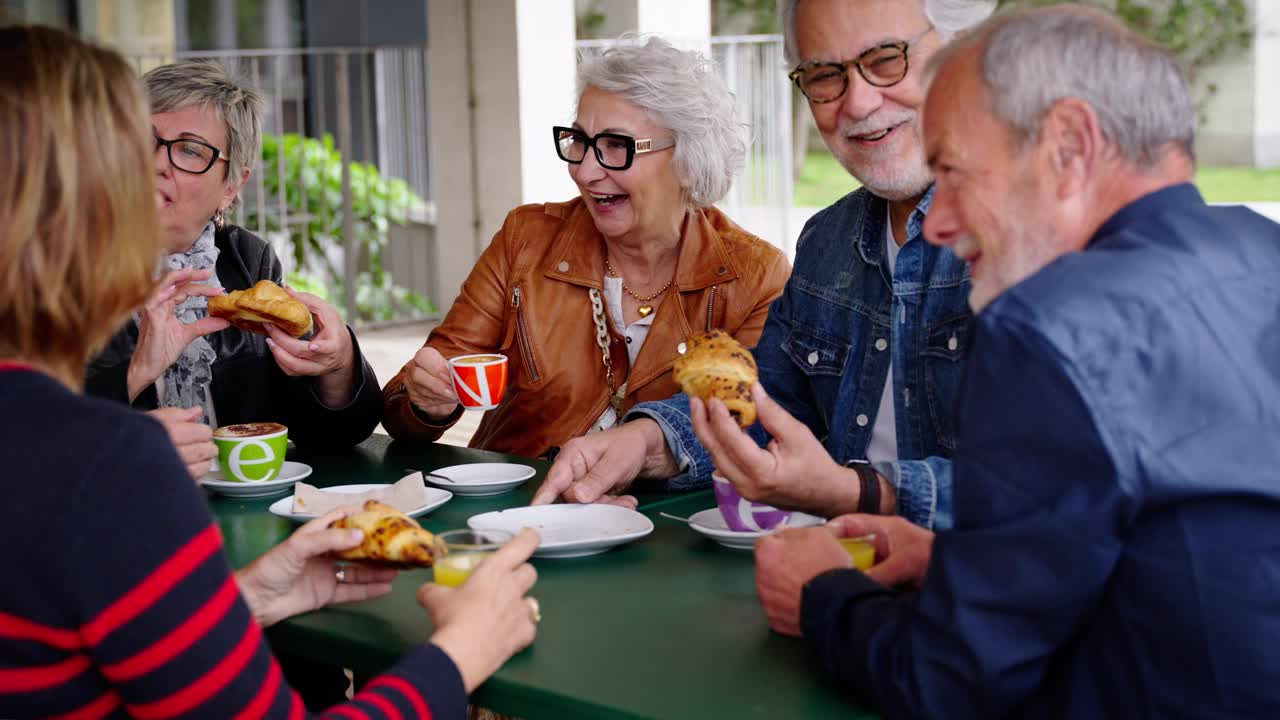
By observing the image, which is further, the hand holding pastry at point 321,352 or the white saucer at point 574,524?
the hand holding pastry at point 321,352

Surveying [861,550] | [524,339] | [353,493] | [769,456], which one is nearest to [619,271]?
[524,339]

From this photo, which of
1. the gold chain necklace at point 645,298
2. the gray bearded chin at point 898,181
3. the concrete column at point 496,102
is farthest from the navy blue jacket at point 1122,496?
the concrete column at point 496,102

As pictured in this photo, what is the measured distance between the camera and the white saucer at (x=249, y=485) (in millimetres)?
2453

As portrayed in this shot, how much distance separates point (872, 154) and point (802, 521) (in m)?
0.79

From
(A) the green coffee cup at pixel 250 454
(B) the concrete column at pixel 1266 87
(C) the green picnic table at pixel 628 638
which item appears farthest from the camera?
(B) the concrete column at pixel 1266 87

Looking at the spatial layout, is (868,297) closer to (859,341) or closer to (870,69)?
(859,341)

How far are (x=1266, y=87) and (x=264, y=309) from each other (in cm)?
1768

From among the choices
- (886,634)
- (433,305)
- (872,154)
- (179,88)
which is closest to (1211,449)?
(886,634)

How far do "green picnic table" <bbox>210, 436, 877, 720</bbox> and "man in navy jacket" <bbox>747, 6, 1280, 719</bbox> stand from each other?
6.3 inches

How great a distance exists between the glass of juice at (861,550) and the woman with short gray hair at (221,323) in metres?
1.44

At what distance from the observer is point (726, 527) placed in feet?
7.06

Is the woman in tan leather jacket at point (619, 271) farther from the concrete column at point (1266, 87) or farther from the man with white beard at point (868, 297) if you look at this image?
the concrete column at point (1266, 87)

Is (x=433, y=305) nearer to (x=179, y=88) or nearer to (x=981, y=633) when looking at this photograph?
(x=179, y=88)

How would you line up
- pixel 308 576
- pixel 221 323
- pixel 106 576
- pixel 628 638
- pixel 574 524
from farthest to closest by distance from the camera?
pixel 221 323 < pixel 574 524 < pixel 308 576 < pixel 628 638 < pixel 106 576
